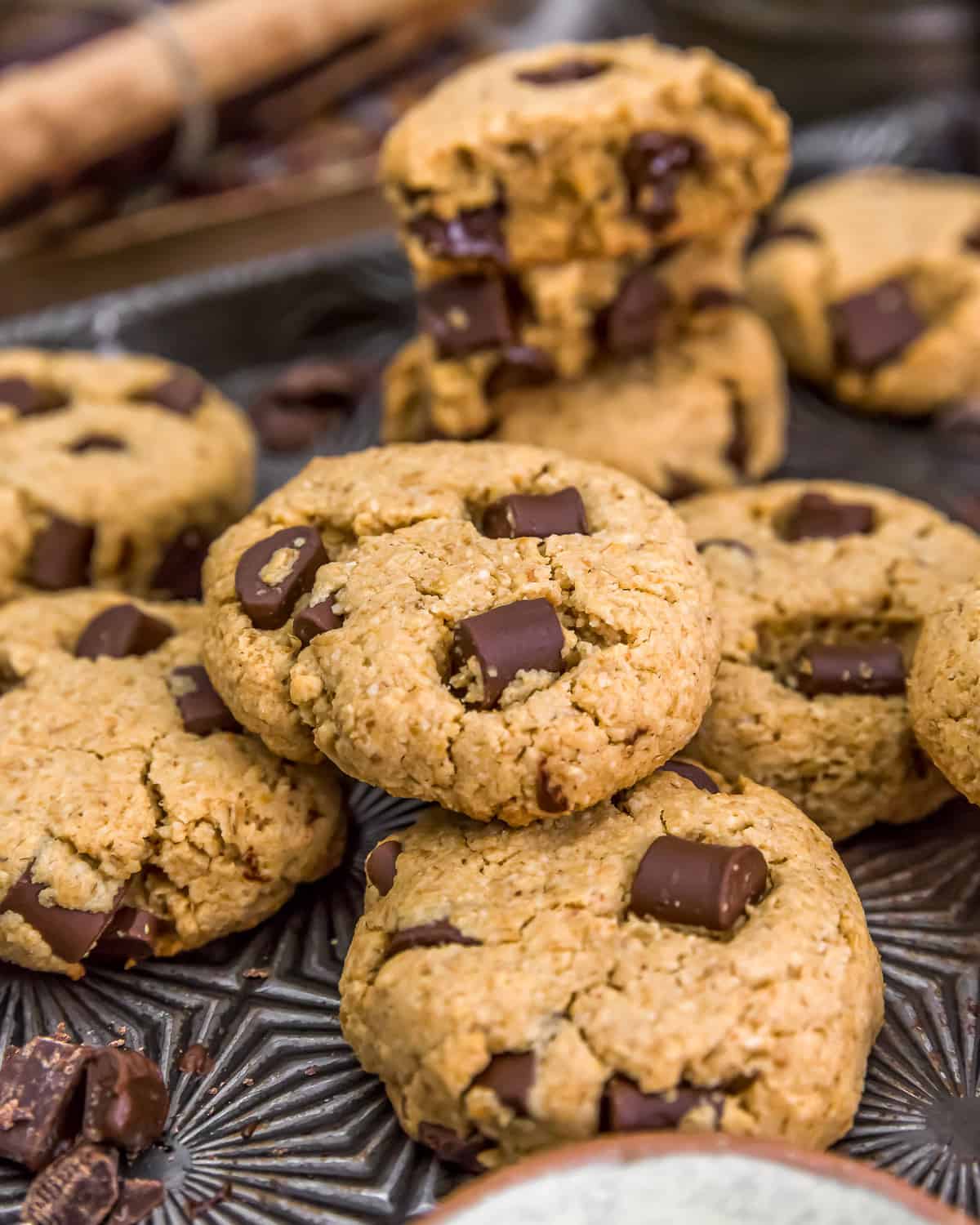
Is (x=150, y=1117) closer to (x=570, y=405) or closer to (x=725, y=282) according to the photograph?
(x=570, y=405)

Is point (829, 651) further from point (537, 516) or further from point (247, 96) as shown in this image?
point (247, 96)

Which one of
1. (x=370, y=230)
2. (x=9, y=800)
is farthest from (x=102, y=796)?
(x=370, y=230)

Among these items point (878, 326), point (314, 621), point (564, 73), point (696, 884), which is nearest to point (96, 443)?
point (314, 621)

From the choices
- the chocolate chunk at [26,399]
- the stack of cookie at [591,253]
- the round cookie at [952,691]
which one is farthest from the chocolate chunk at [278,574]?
the chocolate chunk at [26,399]

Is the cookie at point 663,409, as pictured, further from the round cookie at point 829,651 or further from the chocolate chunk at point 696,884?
the chocolate chunk at point 696,884

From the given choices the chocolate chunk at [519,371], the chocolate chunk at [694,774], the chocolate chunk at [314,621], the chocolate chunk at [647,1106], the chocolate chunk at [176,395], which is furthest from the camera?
the chocolate chunk at [176,395]

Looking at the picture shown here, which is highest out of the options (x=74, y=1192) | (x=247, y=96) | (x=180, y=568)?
(x=247, y=96)

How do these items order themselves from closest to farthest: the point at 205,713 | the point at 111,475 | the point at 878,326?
the point at 205,713, the point at 111,475, the point at 878,326

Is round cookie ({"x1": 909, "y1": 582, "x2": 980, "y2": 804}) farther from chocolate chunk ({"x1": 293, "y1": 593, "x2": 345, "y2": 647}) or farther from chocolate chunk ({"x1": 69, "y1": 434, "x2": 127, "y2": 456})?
chocolate chunk ({"x1": 69, "y1": 434, "x2": 127, "y2": 456})
